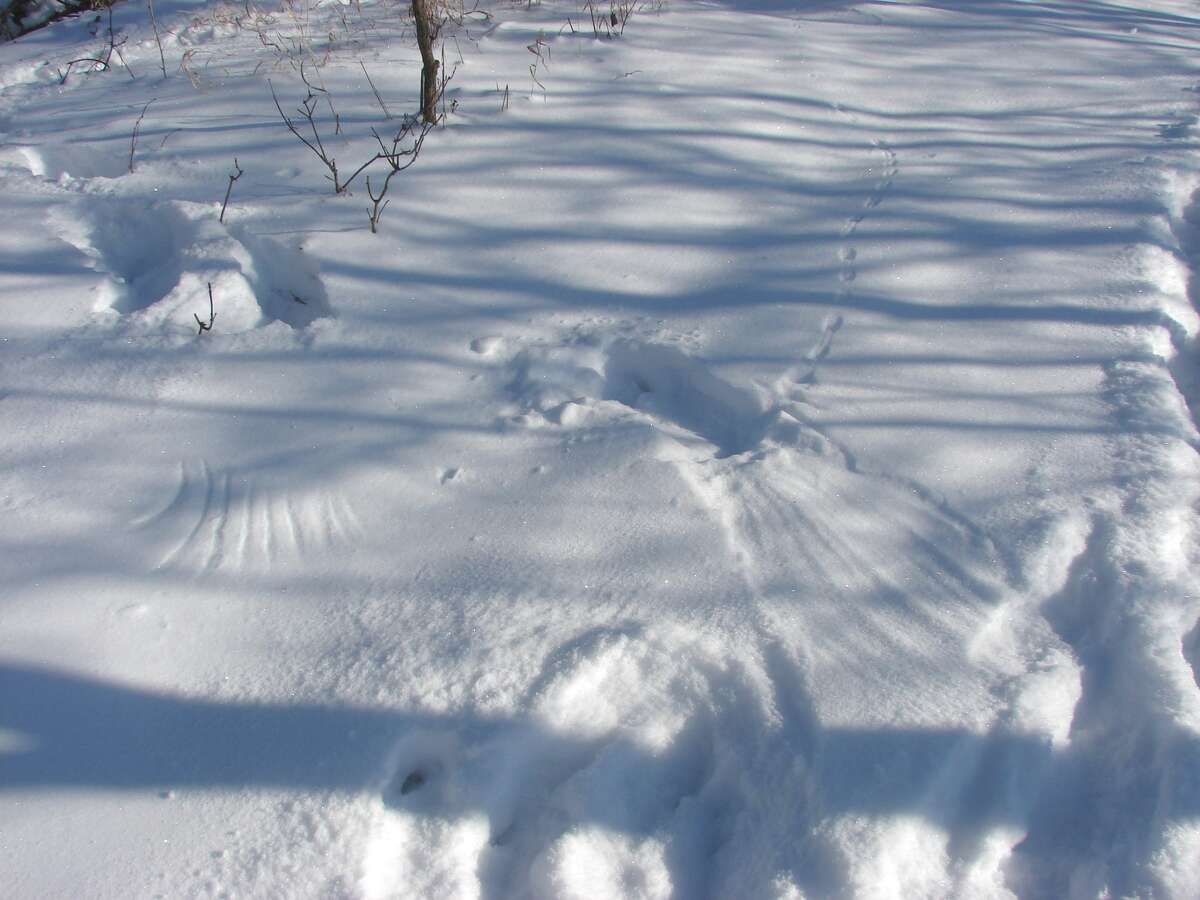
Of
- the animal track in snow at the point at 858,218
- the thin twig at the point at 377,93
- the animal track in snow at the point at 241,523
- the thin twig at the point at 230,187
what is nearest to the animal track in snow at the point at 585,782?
the animal track in snow at the point at 241,523

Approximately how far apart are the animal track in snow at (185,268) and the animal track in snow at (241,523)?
2.21 feet

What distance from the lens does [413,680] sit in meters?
1.68

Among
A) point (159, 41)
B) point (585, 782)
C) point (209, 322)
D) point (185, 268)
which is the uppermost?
point (159, 41)

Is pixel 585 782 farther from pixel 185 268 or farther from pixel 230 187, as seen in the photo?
pixel 230 187

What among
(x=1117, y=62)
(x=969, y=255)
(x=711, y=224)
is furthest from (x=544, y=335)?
(x=1117, y=62)

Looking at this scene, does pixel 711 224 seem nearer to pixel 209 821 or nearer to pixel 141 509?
pixel 141 509

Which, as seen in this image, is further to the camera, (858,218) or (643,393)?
(858,218)

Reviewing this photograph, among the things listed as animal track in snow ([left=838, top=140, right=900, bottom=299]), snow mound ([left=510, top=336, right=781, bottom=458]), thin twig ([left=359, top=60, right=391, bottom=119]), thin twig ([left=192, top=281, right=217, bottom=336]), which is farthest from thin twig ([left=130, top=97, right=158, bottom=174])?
animal track in snow ([left=838, top=140, right=900, bottom=299])

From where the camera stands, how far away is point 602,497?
2057 mm

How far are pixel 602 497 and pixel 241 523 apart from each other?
33.1 inches

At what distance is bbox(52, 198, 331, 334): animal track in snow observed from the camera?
2.56 m

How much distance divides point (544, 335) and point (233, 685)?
1.25 meters

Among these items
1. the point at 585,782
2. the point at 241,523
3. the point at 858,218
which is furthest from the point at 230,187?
the point at 585,782

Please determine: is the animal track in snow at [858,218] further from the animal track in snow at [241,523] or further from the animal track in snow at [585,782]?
the animal track in snow at [241,523]
